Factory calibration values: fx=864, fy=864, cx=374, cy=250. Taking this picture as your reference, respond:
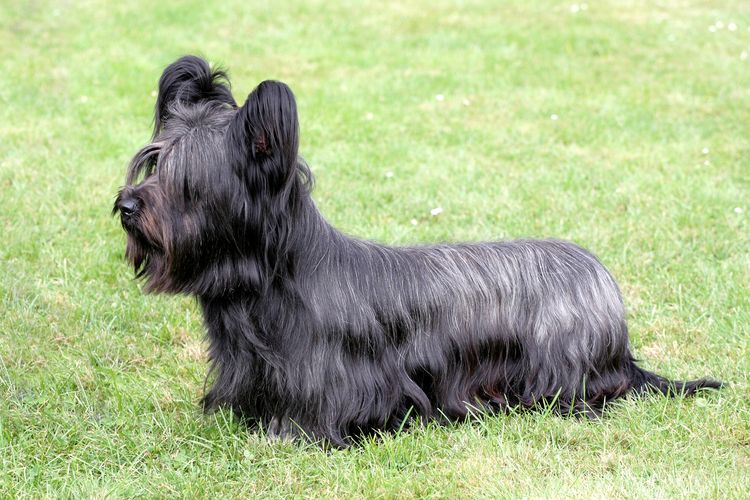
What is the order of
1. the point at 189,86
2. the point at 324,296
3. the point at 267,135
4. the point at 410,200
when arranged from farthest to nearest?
1. the point at 410,200
2. the point at 324,296
3. the point at 189,86
4. the point at 267,135

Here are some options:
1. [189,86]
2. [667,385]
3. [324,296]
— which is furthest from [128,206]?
[667,385]

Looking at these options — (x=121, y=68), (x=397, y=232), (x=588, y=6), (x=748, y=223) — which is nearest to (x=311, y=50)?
(x=121, y=68)

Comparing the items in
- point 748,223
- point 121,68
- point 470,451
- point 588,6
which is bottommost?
point 470,451

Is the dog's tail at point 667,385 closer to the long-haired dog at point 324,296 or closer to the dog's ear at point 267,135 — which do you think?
the long-haired dog at point 324,296

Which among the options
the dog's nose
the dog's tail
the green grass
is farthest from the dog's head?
the dog's tail

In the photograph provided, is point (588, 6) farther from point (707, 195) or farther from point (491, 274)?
point (491, 274)

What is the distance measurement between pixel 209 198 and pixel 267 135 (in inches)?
14.4

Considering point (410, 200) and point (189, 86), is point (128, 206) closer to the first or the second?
point (189, 86)

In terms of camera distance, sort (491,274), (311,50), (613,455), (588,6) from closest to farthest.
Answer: (613,455), (491,274), (311,50), (588,6)

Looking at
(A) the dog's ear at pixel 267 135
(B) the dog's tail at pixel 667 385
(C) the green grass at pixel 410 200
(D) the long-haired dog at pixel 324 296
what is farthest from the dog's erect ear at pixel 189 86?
(B) the dog's tail at pixel 667 385

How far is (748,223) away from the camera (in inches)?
265

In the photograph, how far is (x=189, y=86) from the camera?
3668 millimetres

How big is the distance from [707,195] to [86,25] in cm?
954

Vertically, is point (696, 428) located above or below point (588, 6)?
below
